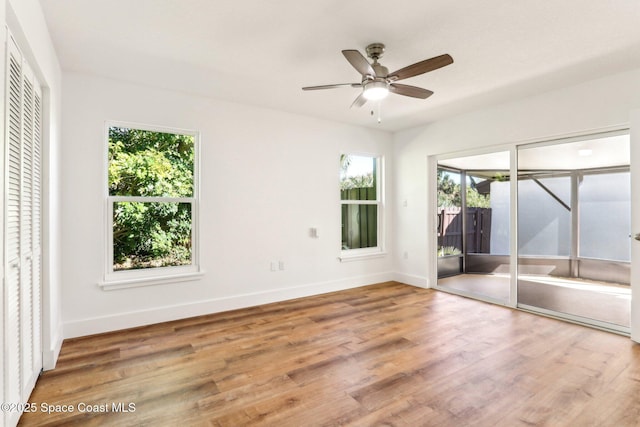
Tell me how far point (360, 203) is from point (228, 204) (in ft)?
7.35

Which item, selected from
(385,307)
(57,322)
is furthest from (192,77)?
(385,307)

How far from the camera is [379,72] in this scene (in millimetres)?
2664

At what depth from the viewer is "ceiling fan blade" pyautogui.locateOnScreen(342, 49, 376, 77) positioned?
90.2 inches

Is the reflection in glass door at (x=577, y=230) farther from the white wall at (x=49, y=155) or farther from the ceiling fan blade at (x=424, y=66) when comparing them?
the white wall at (x=49, y=155)

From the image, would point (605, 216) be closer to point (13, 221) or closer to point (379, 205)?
point (379, 205)

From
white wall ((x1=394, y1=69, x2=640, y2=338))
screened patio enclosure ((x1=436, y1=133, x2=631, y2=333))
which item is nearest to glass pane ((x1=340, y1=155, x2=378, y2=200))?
white wall ((x1=394, y1=69, x2=640, y2=338))

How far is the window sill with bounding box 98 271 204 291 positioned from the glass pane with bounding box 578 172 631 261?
172 inches

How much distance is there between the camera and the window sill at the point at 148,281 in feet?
10.8

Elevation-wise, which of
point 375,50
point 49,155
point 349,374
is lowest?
point 349,374

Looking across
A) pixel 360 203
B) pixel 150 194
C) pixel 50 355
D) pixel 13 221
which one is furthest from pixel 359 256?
pixel 13 221

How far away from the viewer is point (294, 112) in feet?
14.6

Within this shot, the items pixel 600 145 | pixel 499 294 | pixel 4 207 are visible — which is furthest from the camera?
pixel 499 294

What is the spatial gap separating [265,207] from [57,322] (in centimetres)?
237

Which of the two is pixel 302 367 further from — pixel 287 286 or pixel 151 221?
pixel 151 221
